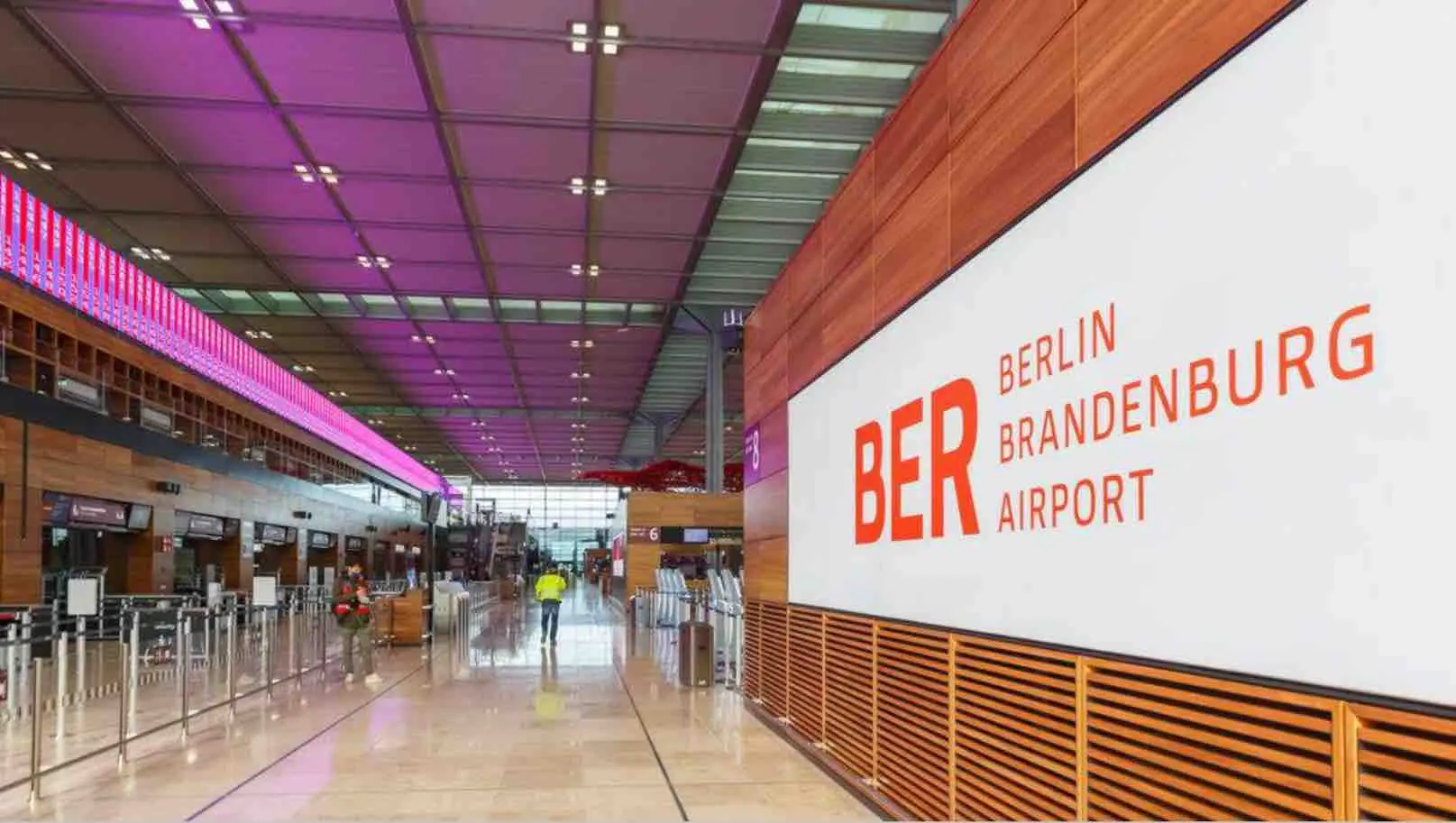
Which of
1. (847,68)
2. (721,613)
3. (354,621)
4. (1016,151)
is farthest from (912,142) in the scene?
(354,621)

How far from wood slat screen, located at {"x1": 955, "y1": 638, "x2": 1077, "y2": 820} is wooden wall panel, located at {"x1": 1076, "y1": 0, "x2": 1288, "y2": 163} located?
→ 181cm

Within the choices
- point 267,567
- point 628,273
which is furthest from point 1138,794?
point 267,567

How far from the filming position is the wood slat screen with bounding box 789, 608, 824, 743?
7742 mm

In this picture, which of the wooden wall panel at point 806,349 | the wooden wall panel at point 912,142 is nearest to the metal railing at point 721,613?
the wooden wall panel at point 806,349

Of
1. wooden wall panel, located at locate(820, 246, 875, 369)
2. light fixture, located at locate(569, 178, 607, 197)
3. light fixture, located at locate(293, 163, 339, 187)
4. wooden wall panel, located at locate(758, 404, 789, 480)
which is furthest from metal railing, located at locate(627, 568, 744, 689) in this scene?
light fixture, located at locate(293, 163, 339, 187)

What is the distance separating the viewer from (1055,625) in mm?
4012

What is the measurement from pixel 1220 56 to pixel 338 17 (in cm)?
866

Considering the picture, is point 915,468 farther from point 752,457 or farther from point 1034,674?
point 752,457

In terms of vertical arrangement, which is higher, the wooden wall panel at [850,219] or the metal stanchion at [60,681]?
the wooden wall panel at [850,219]

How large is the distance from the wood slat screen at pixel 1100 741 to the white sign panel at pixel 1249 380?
0.33 ft

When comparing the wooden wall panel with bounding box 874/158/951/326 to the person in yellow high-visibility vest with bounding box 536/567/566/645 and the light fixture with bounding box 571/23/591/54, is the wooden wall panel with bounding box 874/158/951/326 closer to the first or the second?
the light fixture with bounding box 571/23/591/54

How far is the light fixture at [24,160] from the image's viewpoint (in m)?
13.7

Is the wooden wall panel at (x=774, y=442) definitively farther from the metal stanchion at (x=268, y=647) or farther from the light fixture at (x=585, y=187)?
the metal stanchion at (x=268, y=647)

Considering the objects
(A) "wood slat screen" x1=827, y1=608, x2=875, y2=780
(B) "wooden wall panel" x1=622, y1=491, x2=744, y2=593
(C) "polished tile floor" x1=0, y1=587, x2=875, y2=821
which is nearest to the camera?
(C) "polished tile floor" x1=0, y1=587, x2=875, y2=821
